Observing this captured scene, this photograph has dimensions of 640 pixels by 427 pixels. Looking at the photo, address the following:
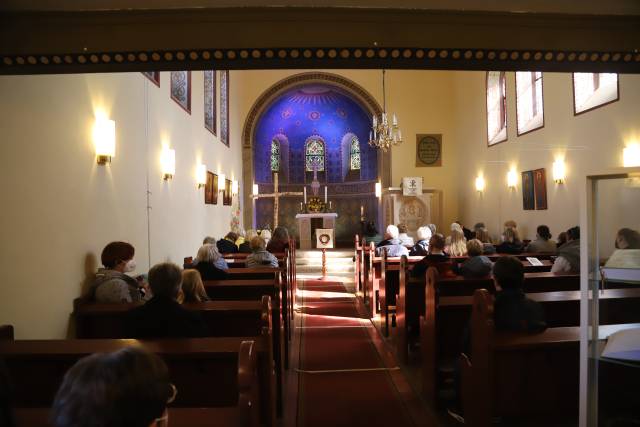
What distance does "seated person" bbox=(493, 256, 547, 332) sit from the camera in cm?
275

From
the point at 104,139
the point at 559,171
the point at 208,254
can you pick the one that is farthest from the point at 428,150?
the point at 104,139

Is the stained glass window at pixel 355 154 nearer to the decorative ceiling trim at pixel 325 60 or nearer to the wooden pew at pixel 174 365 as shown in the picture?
the decorative ceiling trim at pixel 325 60

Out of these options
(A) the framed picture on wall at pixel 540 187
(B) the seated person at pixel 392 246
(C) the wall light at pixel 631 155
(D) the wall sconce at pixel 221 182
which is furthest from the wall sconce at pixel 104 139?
(A) the framed picture on wall at pixel 540 187

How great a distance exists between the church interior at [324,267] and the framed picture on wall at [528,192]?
44mm

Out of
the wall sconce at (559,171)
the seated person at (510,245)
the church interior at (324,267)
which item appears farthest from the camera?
the wall sconce at (559,171)

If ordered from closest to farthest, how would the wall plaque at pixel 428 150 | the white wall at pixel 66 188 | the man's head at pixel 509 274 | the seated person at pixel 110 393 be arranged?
the seated person at pixel 110 393
the man's head at pixel 509 274
the white wall at pixel 66 188
the wall plaque at pixel 428 150

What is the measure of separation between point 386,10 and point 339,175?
15070 millimetres

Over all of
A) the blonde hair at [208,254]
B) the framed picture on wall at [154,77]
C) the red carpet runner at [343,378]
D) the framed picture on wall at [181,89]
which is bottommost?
the red carpet runner at [343,378]

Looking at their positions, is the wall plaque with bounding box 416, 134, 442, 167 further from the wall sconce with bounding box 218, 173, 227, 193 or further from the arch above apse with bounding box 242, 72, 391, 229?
the wall sconce with bounding box 218, 173, 227, 193

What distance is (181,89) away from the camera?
766cm

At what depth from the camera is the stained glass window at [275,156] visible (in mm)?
17703

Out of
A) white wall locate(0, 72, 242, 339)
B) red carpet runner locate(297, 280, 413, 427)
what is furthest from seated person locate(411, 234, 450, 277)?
white wall locate(0, 72, 242, 339)

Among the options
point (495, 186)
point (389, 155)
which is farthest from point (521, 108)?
point (389, 155)

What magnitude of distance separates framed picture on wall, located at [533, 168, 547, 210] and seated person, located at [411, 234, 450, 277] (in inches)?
209
